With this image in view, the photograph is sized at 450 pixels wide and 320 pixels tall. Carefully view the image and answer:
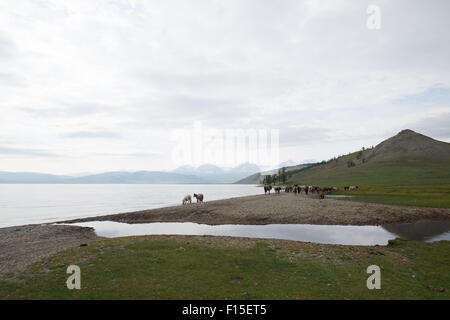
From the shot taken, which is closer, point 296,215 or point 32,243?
point 32,243

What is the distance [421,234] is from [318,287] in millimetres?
21471

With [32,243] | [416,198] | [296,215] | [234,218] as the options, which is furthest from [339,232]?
[416,198]

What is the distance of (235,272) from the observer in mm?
14562

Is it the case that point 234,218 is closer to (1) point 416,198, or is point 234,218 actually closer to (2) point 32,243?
(2) point 32,243

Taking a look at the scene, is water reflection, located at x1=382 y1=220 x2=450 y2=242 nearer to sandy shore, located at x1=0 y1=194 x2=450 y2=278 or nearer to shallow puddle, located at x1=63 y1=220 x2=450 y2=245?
shallow puddle, located at x1=63 y1=220 x2=450 y2=245

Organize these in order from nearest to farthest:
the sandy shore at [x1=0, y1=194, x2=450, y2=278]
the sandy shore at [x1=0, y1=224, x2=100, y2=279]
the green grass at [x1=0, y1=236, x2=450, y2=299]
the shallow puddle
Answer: the green grass at [x1=0, y1=236, x2=450, y2=299] → the sandy shore at [x1=0, y1=224, x2=100, y2=279] → the shallow puddle → the sandy shore at [x1=0, y1=194, x2=450, y2=278]

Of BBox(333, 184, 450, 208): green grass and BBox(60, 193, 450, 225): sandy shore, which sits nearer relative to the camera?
BBox(60, 193, 450, 225): sandy shore

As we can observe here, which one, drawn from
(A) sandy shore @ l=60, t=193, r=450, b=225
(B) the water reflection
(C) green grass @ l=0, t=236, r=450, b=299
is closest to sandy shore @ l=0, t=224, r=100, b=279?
(C) green grass @ l=0, t=236, r=450, b=299

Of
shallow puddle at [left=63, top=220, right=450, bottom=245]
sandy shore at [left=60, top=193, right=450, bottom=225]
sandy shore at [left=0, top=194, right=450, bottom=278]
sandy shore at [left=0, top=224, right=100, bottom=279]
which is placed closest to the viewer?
sandy shore at [left=0, top=224, right=100, bottom=279]

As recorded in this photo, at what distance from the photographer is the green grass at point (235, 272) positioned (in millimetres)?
11883

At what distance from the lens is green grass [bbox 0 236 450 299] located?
11.9 metres

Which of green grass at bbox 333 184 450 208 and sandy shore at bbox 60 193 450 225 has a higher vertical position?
green grass at bbox 333 184 450 208
